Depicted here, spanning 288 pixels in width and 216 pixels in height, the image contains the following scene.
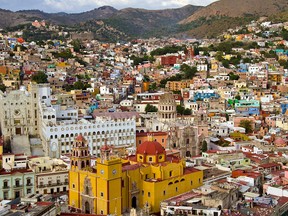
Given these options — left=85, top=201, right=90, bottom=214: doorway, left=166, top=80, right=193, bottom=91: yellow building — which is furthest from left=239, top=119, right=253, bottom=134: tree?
left=85, top=201, right=90, bottom=214: doorway

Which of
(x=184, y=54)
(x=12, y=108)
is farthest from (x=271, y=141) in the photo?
(x=184, y=54)

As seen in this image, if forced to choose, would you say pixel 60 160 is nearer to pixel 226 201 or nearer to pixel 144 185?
pixel 144 185

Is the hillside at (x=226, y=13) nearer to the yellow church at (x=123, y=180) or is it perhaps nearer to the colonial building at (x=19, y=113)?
the colonial building at (x=19, y=113)

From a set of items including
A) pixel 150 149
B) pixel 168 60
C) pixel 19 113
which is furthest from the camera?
pixel 168 60

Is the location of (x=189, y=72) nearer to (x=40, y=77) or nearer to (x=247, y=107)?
(x=247, y=107)

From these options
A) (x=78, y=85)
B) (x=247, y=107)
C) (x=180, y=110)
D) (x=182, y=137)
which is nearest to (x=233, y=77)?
(x=247, y=107)

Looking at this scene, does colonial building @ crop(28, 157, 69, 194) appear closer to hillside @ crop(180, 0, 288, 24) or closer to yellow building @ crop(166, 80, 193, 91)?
yellow building @ crop(166, 80, 193, 91)

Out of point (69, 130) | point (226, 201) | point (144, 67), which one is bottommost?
point (226, 201)
